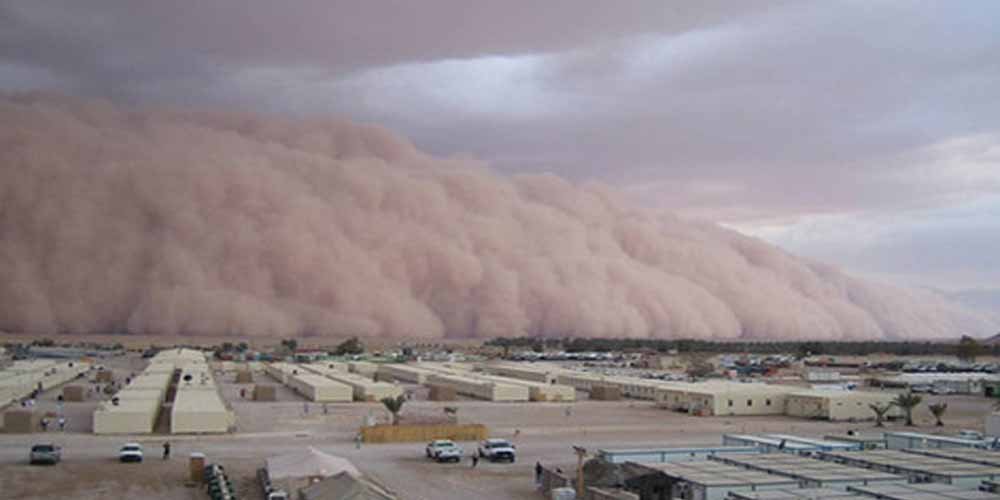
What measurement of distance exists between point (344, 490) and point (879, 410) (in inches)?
646

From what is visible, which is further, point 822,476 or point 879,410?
point 879,410

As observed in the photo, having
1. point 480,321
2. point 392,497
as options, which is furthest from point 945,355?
point 392,497

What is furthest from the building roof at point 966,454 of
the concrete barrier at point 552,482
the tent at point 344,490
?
the tent at point 344,490

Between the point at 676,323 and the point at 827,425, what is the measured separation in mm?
64073

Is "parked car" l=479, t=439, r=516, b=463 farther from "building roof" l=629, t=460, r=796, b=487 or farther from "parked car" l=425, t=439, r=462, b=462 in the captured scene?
"building roof" l=629, t=460, r=796, b=487

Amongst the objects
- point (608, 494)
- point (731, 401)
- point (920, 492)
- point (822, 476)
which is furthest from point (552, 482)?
point (731, 401)

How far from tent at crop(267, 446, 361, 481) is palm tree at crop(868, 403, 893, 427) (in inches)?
577

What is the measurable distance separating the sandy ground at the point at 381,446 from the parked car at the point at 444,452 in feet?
0.77

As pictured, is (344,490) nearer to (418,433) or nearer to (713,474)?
(713,474)

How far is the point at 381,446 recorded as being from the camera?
20.0 m

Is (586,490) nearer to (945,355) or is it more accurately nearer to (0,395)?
(0,395)

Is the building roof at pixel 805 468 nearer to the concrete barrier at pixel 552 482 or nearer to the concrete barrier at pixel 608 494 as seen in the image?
the concrete barrier at pixel 608 494

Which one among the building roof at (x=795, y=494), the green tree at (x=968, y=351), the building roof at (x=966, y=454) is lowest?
the building roof at (x=795, y=494)

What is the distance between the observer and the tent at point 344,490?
41.2ft
